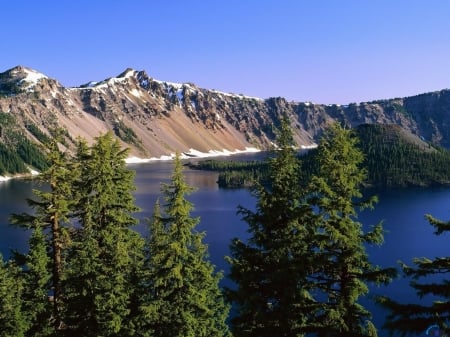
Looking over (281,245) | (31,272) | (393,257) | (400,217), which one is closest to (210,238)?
(393,257)

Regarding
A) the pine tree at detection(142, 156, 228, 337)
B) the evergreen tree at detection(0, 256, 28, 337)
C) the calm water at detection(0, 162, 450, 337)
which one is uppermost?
the pine tree at detection(142, 156, 228, 337)

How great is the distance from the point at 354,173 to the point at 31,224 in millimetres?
18030

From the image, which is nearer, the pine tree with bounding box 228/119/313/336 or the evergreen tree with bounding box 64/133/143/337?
the pine tree with bounding box 228/119/313/336

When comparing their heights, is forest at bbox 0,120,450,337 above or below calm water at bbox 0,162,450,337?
above

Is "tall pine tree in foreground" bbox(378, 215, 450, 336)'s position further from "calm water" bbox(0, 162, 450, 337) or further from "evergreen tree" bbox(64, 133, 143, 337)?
"calm water" bbox(0, 162, 450, 337)

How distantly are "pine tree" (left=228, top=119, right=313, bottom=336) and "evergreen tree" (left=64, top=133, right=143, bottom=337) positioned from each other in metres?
8.03

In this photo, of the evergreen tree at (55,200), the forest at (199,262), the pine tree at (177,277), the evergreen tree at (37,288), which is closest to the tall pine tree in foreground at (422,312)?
the forest at (199,262)

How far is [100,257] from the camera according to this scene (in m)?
26.3

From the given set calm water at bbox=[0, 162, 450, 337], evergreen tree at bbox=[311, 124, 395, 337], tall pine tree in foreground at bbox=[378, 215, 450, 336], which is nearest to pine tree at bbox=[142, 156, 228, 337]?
evergreen tree at bbox=[311, 124, 395, 337]

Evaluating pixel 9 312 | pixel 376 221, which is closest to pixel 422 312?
pixel 9 312

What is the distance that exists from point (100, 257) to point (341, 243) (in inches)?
580

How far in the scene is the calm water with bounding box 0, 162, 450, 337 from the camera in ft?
290

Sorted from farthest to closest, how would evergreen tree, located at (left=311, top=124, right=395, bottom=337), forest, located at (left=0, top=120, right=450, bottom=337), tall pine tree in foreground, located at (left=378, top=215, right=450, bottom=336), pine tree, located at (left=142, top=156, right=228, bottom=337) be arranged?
pine tree, located at (left=142, top=156, right=228, bottom=337) → forest, located at (left=0, top=120, right=450, bottom=337) → evergreen tree, located at (left=311, top=124, right=395, bottom=337) → tall pine tree in foreground, located at (left=378, top=215, right=450, bottom=336)

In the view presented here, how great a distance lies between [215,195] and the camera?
19300 centimetres
